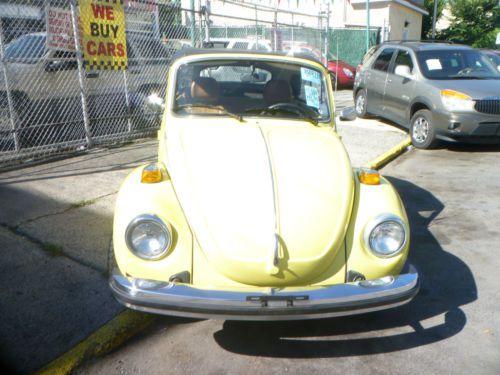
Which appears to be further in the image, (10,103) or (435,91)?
(435,91)

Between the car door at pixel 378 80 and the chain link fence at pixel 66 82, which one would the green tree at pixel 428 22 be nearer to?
the car door at pixel 378 80

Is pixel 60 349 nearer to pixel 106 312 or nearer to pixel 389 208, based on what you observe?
pixel 106 312

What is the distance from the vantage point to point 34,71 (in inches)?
284

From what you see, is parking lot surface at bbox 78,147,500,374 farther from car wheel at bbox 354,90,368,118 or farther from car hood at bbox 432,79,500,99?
car wheel at bbox 354,90,368,118

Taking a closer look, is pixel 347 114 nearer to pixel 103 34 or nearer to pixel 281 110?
pixel 281 110

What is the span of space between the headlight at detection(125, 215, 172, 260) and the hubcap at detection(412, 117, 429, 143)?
6960 millimetres

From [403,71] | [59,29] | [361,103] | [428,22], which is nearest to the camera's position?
[59,29]

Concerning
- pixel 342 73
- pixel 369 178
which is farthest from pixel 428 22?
pixel 369 178

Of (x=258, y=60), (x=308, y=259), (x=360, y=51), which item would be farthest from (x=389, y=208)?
(x=360, y=51)

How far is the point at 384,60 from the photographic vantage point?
1048cm

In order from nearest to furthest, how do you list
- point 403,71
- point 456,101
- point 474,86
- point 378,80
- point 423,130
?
point 456,101, point 474,86, point 423,130, point 403,71, point 378,80

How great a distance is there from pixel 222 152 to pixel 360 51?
20710mm

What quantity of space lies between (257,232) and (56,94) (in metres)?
5.81

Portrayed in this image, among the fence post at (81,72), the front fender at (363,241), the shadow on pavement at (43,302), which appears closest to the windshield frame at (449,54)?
the fence post at (81,72)
